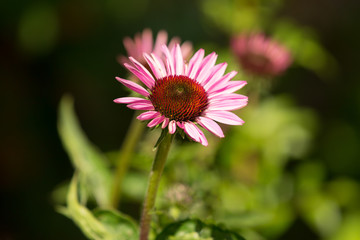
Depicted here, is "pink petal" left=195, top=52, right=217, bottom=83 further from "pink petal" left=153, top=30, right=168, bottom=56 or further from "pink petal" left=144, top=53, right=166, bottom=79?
"pink petal" left=153, top=30, right=168, bottom=56

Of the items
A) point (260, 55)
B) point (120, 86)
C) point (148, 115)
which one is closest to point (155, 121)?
point (148, 115)

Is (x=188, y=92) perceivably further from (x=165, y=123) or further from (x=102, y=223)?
(x=102, y=223)

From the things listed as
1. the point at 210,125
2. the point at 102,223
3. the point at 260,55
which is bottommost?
the point at 102,223

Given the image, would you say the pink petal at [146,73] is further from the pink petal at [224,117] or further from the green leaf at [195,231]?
the green leaf at [195,231]

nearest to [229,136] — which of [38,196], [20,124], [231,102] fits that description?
[231,102]

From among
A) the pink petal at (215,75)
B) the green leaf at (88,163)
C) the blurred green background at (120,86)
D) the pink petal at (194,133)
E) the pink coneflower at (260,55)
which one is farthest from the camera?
the blurred green background at (120,86)

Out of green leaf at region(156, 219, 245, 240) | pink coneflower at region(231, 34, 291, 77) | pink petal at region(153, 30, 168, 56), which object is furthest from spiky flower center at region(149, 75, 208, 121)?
pink coneflower at region(231, 34, 291, 77)

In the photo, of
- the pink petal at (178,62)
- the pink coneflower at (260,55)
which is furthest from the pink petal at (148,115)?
the pink coneflower at (260,55)
